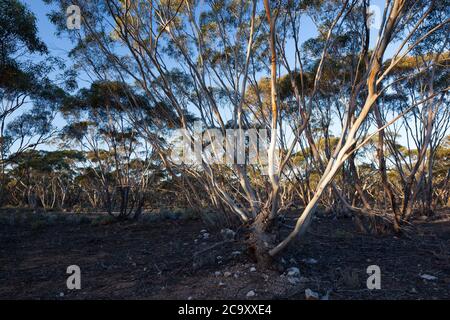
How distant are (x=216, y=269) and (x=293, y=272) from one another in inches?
41.7

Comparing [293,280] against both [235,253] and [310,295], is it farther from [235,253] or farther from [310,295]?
[235,253]

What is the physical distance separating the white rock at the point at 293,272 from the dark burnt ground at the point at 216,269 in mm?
103

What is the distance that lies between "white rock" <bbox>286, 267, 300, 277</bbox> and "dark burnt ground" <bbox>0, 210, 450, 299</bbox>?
10cm

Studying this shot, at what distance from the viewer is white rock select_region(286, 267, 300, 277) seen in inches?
155

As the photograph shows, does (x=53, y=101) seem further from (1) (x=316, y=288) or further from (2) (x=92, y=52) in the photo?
(1) (x=316, y=288)

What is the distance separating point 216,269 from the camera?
14.6 ft

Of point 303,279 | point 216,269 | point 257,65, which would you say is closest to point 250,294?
point 303,279

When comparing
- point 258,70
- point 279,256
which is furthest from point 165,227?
point 279,256

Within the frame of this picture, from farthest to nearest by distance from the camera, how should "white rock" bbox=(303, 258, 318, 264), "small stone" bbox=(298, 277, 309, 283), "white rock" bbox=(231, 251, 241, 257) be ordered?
"white rock" bbox=(231, 251, 241, 257) < "white rock" bbox=(303, 258, 318, 264) < "small stone" bbox=(298, 277, 309, 283)

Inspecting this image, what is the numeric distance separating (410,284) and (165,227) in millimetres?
7198

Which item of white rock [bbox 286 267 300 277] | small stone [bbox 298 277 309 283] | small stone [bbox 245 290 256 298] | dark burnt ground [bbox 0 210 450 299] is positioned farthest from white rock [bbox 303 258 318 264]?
small stone [bbox 245 290 256 298]

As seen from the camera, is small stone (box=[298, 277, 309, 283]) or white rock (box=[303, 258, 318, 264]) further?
white rock (box=[303, 258, 318, 264])

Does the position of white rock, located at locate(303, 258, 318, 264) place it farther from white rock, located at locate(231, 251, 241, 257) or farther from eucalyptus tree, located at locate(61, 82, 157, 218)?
eucalyptus tree, located at locate(61, 82, 157, 218)

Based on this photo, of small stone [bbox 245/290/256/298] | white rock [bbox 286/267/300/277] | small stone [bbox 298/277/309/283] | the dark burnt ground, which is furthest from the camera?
white rock [bbox 286/267/300/277]
